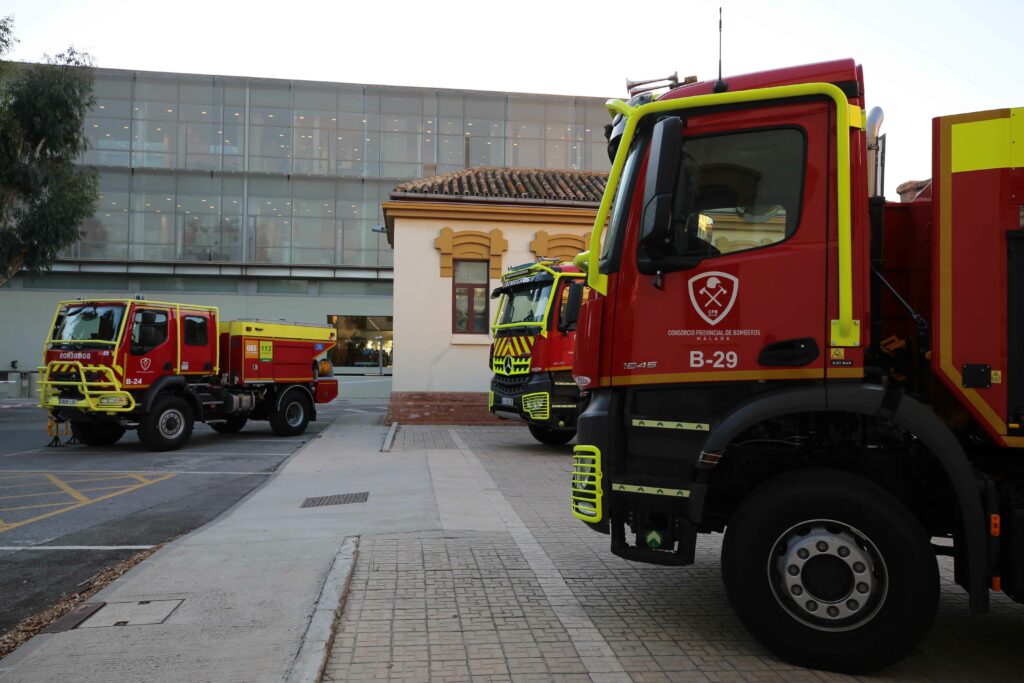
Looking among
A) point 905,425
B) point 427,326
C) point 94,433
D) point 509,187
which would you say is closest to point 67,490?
point 94,433

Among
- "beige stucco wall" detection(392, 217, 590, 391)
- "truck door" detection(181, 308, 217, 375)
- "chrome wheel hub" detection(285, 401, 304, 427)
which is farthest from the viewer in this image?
"beige stucco wall" detection(392, 217, 590, 391)

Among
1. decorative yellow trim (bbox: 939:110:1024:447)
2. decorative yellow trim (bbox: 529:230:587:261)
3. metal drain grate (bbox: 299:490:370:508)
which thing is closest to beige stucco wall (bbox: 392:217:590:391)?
decorative yellow trim (bbox: 529:230:587:261)

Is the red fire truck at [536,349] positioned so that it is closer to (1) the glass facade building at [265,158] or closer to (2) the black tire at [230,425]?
(2) the black tire at [230,425]

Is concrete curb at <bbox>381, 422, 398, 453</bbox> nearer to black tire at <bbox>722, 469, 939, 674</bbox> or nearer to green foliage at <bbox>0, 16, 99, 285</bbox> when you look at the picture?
black tire at <bbox>722, 469, 939, 674</bbox>

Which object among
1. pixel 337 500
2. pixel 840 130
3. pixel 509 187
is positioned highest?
pixel 509 187

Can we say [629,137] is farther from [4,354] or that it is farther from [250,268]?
[4,354]

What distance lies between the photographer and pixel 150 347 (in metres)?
14.1

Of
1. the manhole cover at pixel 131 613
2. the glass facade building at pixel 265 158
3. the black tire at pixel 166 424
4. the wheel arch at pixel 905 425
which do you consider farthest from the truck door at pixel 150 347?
the glass facade building at pixel 265 158

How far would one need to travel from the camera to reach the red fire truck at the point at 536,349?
41.9 feet

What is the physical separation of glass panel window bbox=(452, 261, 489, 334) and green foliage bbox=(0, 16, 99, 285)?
1100cm

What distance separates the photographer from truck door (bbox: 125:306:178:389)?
1378 centimetres

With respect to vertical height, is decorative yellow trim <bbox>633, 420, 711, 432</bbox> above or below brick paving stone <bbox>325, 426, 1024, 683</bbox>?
above

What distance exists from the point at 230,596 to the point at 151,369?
33.3 feet

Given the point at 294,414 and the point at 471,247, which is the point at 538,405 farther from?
the point at 471,247
